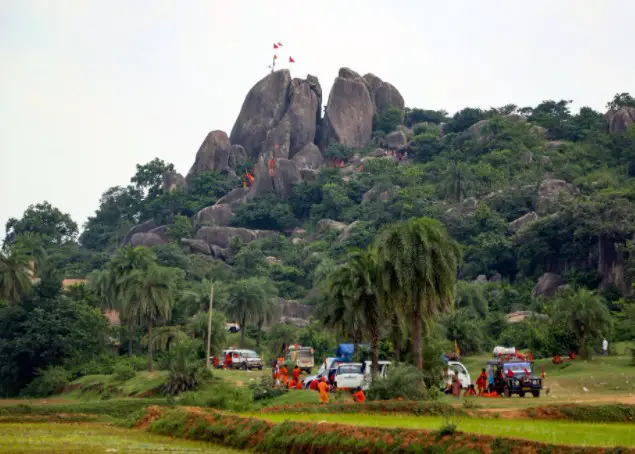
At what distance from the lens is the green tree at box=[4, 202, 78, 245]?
497ft

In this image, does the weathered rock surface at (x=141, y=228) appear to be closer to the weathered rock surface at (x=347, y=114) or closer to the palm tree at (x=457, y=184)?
the weathered rock surface at (x=347, y=114)

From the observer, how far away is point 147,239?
134 metres

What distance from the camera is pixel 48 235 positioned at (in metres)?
153

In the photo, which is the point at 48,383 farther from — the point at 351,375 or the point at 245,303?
the point at 351,375

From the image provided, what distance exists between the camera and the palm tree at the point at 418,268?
38812 millimetres

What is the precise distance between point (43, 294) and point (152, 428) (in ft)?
156

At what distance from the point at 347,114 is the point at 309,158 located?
36.8 feet

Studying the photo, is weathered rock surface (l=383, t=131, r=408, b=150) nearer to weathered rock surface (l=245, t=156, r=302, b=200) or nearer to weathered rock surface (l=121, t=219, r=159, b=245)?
weathered rock surface (l=245, t=156, r=302, b=200)

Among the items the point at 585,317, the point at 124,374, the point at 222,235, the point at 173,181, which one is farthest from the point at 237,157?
the point at 585,317

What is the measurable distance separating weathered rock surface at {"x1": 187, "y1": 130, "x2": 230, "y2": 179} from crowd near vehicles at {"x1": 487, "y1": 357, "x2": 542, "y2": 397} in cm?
11601

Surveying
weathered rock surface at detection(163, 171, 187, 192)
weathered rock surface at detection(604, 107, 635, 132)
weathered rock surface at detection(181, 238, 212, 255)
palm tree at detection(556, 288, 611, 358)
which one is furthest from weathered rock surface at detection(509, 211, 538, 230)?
weathered rock surface at detection(163, 171, 187, 192)

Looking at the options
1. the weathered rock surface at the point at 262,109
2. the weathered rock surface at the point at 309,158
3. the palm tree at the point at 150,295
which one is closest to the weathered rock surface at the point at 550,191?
the weathered rock surface at the point at 309,158

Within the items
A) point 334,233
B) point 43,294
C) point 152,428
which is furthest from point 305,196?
point 152,428

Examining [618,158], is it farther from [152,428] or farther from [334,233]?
[152,428]
